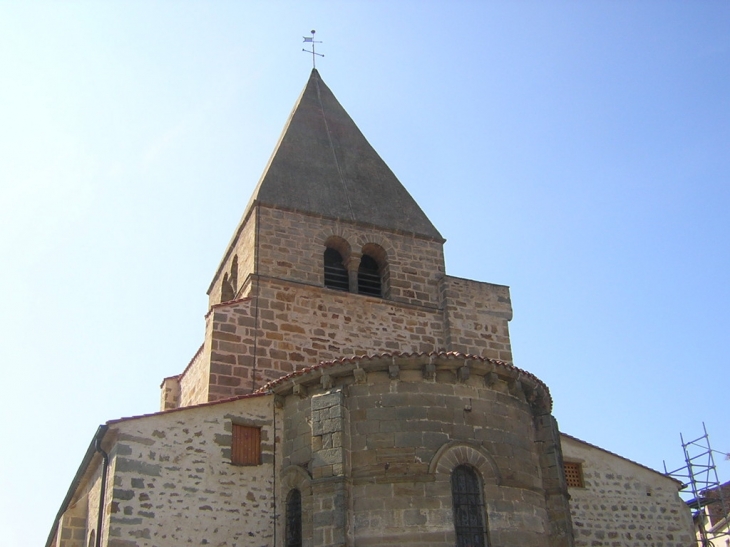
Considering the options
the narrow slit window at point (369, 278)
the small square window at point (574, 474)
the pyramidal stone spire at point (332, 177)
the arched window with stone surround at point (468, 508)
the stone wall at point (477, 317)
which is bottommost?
the arched window with stone surround at point (468, 508)

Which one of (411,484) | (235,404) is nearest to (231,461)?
(235,404)

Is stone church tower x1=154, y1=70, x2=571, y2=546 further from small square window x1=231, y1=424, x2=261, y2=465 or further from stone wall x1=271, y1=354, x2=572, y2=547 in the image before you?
small square window x1=231, y1=424, x2=261, y2=465

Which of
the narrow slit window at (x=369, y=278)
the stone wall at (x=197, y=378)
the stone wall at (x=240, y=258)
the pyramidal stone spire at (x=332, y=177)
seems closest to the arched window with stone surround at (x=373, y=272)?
the narrow slit window at (x=369, y=278)

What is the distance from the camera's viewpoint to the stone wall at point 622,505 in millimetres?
14273

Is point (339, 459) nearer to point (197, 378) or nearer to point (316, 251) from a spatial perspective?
point (197, 378)

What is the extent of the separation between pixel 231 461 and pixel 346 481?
204cm

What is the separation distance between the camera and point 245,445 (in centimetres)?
1207

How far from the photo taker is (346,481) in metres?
10.7

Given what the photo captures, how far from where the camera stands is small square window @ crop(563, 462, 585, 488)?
14422mm

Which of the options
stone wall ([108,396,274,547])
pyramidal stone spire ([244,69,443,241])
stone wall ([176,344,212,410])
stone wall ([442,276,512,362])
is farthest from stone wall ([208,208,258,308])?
stone wall ([108,396,274,547])

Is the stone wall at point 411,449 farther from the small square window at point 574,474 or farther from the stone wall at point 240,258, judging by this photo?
the stone wall at point 240,258

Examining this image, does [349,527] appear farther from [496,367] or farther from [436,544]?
[496,367]

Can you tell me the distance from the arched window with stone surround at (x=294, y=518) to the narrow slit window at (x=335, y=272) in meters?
6.15

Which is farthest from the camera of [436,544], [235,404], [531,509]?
[235,404]
